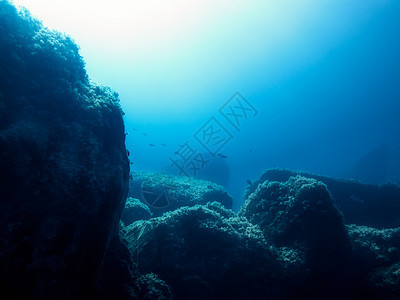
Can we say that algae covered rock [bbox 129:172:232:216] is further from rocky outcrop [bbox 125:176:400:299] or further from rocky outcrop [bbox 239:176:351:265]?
rocky outcrop [bbox 125:176:400:299]

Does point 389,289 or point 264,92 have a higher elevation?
point 264,92

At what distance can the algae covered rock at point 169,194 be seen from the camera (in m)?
13.2

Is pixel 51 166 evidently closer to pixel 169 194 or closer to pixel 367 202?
pixel 169 194

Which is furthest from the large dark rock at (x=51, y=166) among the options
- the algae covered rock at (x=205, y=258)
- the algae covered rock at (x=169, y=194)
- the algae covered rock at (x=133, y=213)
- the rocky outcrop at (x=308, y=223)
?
the algae covered rock at (x=169, y=194)

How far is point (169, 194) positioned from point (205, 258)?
780cm

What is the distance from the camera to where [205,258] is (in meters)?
5.87

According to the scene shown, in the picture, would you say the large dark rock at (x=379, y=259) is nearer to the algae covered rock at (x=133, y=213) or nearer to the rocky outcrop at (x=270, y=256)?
the rocky outcrop at (x=270, y=256)

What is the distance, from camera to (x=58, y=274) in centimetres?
321

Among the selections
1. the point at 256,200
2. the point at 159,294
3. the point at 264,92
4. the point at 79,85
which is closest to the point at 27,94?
the point at 79,85

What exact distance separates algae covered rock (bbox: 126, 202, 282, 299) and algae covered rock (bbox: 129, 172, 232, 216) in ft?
21.8

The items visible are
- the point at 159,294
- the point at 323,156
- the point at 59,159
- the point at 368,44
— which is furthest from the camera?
the point at 323,156

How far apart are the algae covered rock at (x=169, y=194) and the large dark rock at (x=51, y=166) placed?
849 cm

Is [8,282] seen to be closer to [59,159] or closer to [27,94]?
[59,159]

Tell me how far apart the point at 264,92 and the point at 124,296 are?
91.9 metres
